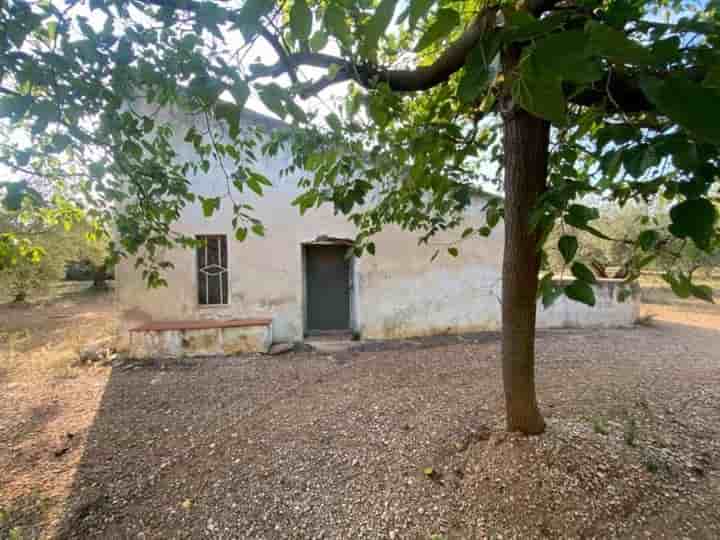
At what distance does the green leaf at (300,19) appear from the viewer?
1.89 ft

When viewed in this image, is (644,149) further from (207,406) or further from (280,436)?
(207,406)

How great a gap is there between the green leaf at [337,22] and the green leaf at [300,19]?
7 centimetres

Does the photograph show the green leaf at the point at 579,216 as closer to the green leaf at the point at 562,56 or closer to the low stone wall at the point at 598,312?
the green leaf at the point at 562,56

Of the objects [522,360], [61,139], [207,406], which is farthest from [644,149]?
[207,406]

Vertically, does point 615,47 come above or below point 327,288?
above

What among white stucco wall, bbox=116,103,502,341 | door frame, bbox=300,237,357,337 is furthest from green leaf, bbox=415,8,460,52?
door frame, bbox=300,237,357,337

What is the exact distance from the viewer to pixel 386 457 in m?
2.21

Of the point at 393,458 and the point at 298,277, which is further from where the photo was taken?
the point at 298,277

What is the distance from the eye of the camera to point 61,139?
1214mm

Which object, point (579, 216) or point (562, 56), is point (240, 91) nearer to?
point (562, 56)

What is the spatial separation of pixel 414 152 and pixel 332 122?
49 centimetres

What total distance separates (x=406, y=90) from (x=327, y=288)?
452cm

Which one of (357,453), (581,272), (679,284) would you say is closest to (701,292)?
(679,284)

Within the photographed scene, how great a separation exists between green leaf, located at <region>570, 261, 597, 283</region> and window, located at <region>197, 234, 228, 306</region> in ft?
17.7
